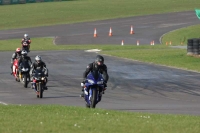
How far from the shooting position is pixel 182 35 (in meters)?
51.1

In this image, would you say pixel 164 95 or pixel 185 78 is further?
pixel 185 78

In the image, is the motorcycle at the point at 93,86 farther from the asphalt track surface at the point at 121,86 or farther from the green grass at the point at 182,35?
the green grass at the point at 182,35

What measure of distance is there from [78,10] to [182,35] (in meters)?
22.4

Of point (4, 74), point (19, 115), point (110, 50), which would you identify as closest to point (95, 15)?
point (110, 50)

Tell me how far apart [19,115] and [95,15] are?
5631 centimetres

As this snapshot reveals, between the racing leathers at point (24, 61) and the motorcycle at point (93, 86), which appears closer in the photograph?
the motorcycle at point (93, 86)

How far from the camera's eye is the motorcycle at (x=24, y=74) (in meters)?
22.9

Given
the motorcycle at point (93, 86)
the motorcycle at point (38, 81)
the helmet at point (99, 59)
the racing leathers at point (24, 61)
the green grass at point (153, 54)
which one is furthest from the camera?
the green grass at point (153, 54)

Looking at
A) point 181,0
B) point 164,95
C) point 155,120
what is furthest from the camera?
point 181,0

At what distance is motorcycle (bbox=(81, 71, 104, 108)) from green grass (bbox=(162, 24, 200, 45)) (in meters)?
31.2

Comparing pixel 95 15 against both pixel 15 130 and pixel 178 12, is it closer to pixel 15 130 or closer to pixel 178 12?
pixel 178 12

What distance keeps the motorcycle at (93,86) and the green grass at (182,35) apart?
31200 mm

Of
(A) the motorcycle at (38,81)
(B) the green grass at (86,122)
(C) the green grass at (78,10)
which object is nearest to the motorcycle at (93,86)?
(B) the green grass at (86,122)

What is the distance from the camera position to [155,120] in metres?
11.9
